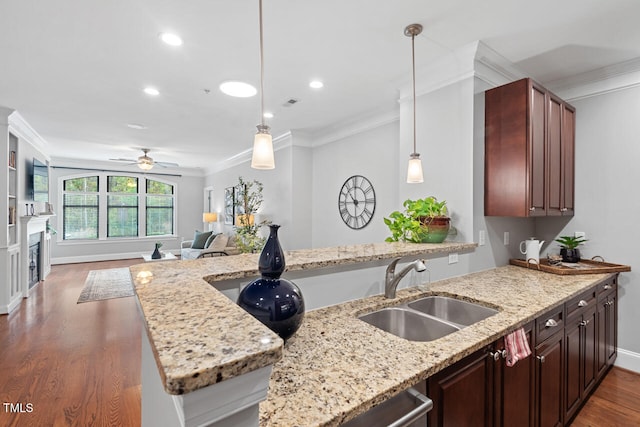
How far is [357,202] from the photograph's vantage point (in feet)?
13.9

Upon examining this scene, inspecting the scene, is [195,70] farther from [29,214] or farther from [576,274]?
[29,214]

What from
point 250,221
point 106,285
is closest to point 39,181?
point 106,285

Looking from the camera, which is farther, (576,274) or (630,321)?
(630,321)

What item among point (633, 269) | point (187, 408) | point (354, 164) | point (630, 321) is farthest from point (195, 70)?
point (630, 321)

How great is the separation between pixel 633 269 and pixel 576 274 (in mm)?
718

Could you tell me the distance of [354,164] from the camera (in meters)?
4.32

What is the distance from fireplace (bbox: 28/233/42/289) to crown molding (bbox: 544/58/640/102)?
7.54 metres

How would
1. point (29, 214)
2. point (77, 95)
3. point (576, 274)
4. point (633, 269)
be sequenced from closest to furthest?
1. point (576, 274)
2. point (633, 269)
3. point (77, 95)
4. point (29, 214)

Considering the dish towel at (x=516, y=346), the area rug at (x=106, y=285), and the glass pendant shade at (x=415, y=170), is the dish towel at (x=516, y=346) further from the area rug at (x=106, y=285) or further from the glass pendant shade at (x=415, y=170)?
the area rug at (x=106, y=285)

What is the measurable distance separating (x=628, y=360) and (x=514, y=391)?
2.16 meters

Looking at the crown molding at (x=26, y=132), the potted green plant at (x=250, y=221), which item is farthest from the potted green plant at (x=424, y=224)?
the crown molding at (x=26, y=132)

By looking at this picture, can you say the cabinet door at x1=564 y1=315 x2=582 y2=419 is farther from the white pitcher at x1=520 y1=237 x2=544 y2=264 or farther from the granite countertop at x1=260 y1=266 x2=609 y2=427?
the white pitcher at x1=520 y1=237 x2=544 y2=264

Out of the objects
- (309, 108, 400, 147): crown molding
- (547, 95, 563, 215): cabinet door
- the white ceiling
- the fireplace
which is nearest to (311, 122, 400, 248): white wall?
(309, 108, 400, 147): crown molding

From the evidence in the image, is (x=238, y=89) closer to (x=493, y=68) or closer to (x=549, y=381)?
(x=493, y=68)
